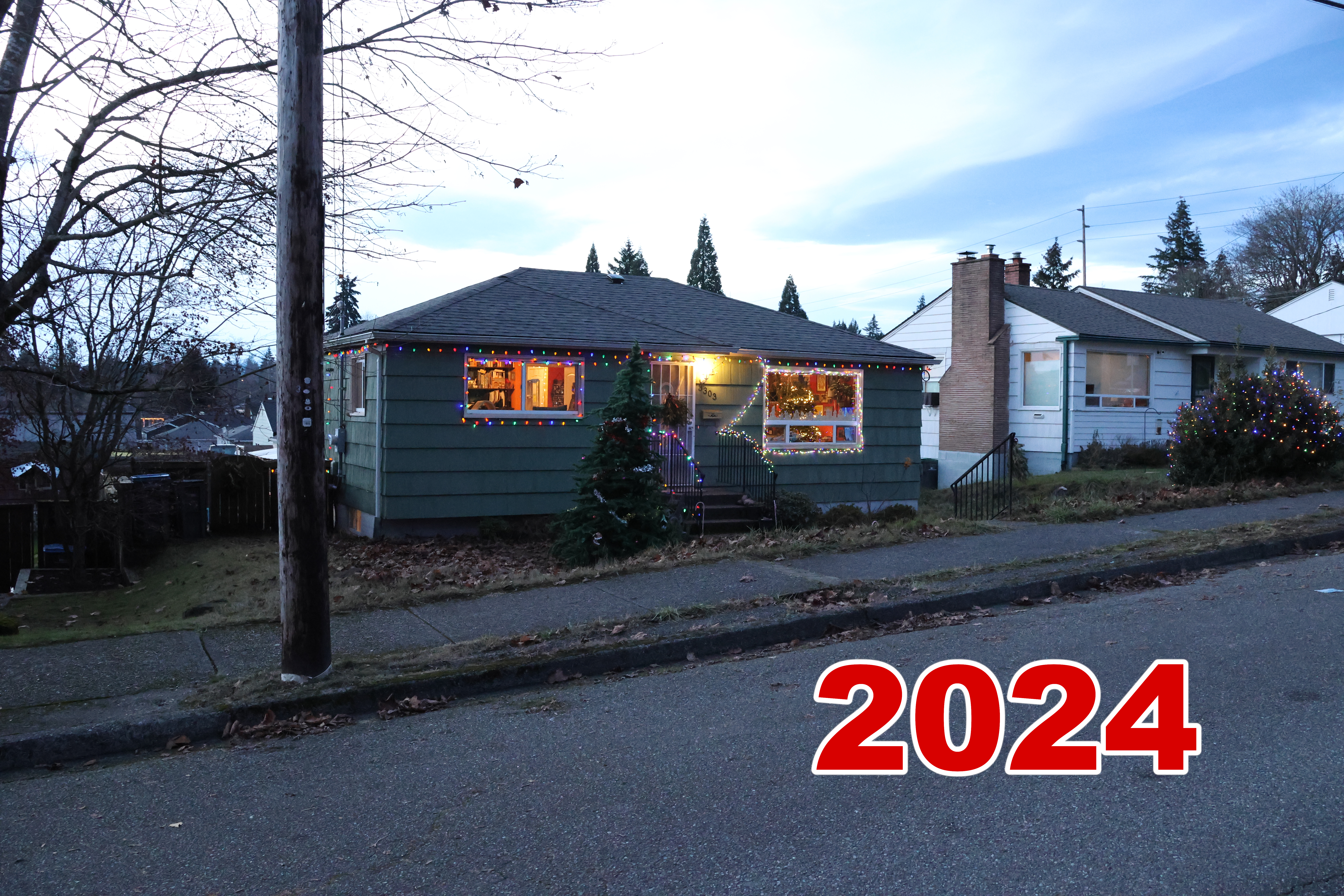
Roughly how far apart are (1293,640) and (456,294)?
13.5m

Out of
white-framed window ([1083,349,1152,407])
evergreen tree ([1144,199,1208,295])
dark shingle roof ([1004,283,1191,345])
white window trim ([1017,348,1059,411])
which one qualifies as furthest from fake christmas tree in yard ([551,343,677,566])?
evergreen tree ([1144,199,1208,295])

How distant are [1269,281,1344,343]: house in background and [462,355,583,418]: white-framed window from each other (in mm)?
36262

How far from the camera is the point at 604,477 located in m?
11.6

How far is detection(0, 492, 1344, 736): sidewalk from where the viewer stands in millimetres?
5723

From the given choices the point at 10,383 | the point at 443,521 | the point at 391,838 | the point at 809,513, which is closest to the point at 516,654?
the point at 391,838

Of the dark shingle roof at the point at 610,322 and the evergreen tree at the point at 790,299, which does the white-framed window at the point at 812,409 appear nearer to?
the dark shingle roof at the point at 610,322

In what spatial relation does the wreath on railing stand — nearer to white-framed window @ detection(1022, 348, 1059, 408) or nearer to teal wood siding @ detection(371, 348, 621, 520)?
teal wood siding @ detection(371, 348, 621, 520)

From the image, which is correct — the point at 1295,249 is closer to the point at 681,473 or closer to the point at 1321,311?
the point at 1321,311

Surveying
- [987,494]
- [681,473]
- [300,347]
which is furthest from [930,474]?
[300,347]

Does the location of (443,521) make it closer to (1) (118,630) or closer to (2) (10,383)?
(2) (10,383)

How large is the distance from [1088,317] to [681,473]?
15620 mm

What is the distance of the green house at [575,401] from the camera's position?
14.3 m

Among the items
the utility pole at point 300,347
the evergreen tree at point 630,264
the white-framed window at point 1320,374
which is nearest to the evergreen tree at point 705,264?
the evergreen tree at point 630,264

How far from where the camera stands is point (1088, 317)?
26.0 metres
